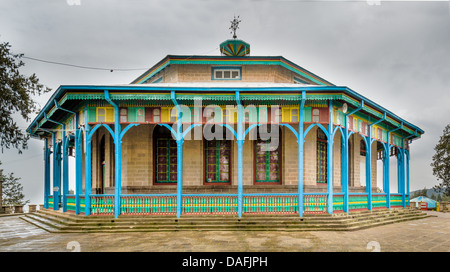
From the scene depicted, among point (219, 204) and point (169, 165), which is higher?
point (169, 165)

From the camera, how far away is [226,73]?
57.7 ft

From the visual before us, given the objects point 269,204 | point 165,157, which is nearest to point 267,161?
point 269,204

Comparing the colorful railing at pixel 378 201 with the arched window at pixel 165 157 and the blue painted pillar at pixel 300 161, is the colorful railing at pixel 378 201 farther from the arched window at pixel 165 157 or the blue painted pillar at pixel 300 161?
the arched window at pixel 165 157

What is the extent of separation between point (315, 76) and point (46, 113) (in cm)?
1237

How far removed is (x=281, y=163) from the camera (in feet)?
50.5

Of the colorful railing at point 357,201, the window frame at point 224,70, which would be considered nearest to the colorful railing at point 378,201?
the colorful railing at point 357,201

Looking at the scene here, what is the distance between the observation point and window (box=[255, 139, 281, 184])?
1541 centimetres

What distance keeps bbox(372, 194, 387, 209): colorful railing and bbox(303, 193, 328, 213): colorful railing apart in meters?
3.93

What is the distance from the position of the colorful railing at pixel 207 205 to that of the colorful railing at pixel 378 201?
654cm

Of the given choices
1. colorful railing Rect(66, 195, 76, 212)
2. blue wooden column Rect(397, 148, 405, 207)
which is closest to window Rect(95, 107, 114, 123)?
colorful railing Rect(66, 195, 76, 212)

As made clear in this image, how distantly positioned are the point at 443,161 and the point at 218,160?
21934mm

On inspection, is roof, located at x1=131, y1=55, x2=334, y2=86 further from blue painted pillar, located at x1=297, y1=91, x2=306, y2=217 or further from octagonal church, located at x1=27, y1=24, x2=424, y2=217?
blue painted pillar, located at x1=297, y1=91, x2=306, y2=217
